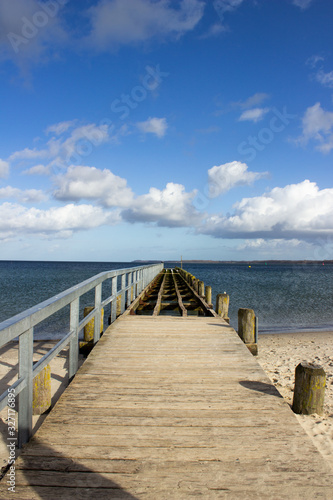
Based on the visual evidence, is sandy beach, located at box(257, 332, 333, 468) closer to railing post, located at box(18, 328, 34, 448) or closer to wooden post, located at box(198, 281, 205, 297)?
wooden post, located at box(198, 281, 205, 297)

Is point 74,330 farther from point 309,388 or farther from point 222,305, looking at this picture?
point 222,305

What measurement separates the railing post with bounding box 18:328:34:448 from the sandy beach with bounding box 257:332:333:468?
3.29 m

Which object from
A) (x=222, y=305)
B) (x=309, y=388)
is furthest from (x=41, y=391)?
(x=222, y=305)

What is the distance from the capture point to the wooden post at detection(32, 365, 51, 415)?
3988mm

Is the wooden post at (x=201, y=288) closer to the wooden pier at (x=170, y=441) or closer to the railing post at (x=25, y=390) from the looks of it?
the wooden pier at (x=170, y=441)

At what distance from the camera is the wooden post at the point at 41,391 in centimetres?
399

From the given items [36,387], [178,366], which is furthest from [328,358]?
[36,387]

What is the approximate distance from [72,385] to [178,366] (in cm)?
151

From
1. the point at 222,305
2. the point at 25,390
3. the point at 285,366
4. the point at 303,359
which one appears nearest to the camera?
the point at 25,390

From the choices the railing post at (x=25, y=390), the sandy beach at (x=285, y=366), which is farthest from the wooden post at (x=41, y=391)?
the railing post at (x=25, y=390)

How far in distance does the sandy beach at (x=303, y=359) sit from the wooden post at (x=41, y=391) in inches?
132

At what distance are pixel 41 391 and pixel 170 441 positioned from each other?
2.14m

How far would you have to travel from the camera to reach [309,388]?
4.02 meters

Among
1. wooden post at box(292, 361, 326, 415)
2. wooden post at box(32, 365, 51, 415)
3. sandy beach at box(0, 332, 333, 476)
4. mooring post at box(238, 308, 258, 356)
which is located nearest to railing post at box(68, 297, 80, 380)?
wooden post at box(32, 365, 51, 415)
